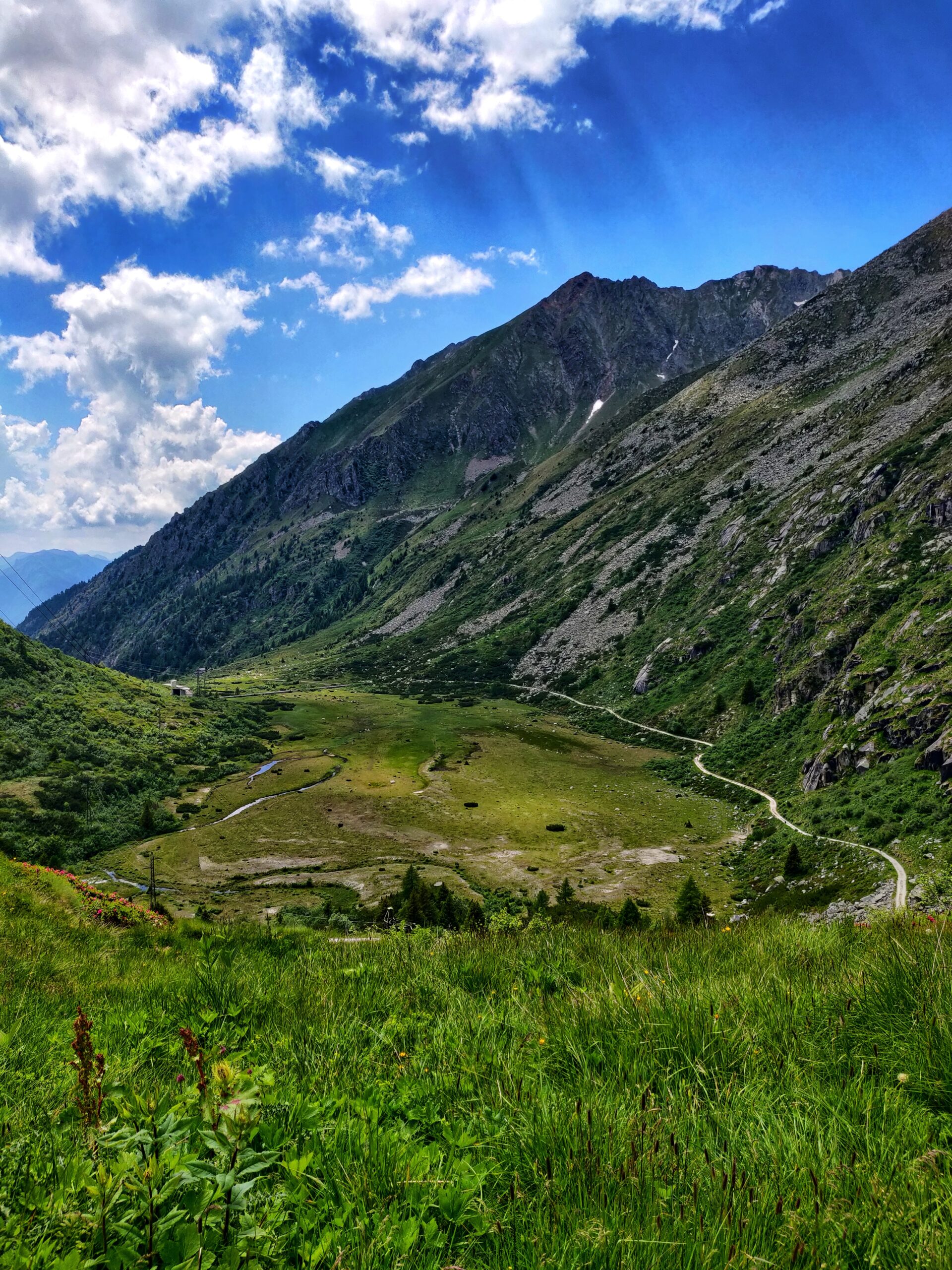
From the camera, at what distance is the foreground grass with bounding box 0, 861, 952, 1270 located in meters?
1.80

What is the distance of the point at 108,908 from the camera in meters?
12.7

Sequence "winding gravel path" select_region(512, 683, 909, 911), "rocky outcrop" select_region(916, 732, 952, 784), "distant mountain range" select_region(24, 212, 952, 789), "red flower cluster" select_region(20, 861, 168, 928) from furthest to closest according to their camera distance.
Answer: "distant mountain range" select_region(24, 212, 952, 789), "rocky outcrop" select_region(916, 732, 952, 784), "winding gravel path" select_region(512, 683, 909, 911), "red flower cluster" select_region(20, 861, 168, 928)

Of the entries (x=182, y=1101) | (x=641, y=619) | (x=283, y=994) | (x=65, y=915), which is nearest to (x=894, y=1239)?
(x=182, y=1101)

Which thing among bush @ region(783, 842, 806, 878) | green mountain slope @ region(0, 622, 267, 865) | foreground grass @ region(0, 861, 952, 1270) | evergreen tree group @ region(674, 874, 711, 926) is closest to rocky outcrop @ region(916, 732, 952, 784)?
bush @ region(783, 842, 806, 878)

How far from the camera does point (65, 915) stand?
11008 mm

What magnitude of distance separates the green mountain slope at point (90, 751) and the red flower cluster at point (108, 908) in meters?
55.0

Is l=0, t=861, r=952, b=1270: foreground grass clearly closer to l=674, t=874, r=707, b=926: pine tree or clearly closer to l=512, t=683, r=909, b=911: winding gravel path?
l=512, t=683, r=909, b=911: winding gravel path

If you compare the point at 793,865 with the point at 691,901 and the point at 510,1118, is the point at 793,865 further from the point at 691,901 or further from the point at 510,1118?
the point at 510,1118

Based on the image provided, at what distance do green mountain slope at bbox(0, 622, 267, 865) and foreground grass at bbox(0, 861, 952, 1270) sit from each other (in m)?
69.6

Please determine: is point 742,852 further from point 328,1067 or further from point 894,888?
point 328,1067

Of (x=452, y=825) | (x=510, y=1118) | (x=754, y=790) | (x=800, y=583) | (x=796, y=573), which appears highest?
(x=510, y=1118)

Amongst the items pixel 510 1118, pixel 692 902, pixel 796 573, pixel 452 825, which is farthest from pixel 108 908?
pixel 796 573

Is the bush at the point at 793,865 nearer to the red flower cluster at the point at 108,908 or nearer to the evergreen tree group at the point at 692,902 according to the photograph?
the evergreen tree group at the point at 692,902

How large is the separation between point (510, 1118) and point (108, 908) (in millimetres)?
13523
